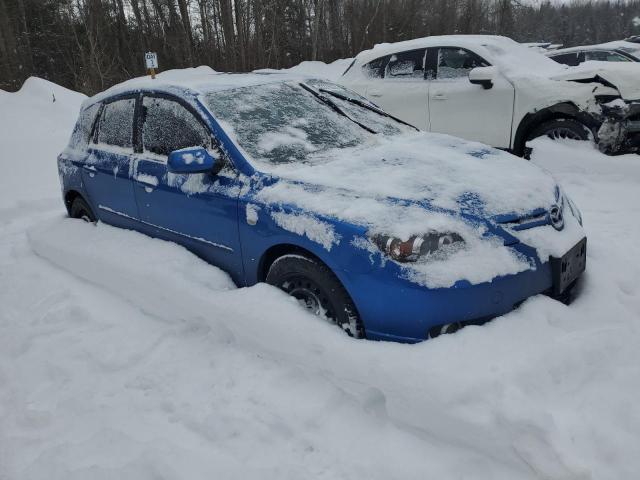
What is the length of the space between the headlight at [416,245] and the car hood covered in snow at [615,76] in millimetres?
4501

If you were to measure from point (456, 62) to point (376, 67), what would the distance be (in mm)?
1200

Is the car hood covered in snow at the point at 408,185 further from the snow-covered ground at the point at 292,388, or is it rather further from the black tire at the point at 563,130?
the black tire at the point at 563,130

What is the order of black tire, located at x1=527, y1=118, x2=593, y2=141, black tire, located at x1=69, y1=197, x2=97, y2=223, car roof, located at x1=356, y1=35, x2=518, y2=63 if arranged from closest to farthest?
black tire, located at x1=69, y1=197, x2=97, y2=223 < black tire, located at x1=527, y1=118, x2=593, y2=141 < car roof, located at x1=356, y1=35, x2=518, y2=63

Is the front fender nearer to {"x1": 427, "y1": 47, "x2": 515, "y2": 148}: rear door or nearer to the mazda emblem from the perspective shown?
the mazda emblem

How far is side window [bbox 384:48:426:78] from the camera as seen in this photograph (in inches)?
281

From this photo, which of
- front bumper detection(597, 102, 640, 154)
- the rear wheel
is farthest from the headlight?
front bumper detection(597, 102, 640, 154)

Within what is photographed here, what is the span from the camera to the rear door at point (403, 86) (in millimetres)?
7113

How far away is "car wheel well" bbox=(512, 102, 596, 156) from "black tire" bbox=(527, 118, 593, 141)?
0.04 metres

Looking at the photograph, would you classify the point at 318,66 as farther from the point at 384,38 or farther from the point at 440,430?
the point at 440,430

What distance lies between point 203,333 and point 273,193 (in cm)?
99

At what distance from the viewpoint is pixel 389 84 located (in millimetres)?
7355

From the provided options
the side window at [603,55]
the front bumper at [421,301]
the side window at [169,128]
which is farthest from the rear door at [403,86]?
the side window at [603,55]

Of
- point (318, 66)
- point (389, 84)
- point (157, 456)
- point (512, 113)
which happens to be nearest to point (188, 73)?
point (318, 66)

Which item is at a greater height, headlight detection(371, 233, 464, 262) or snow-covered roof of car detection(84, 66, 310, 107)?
snow-covered roof of car detection(84, 66, 310, 107)
